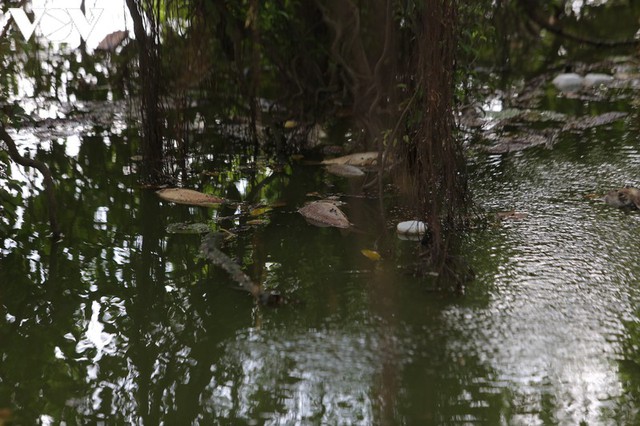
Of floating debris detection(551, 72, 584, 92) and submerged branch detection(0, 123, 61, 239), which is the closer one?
submerged branch detection(0, 123, 61, 239)

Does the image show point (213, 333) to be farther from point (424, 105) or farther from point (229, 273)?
point (424, 105)

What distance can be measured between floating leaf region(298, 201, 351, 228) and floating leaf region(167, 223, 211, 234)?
0.47m

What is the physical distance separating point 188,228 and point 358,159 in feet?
4.54

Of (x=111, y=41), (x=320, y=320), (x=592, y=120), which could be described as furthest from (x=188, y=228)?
(x=592, y=120)

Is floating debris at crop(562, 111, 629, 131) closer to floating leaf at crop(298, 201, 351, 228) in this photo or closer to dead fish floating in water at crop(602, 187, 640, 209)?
dead fish floating in water at crop(602, 187, 640, 209)

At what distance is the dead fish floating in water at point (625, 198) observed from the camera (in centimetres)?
340

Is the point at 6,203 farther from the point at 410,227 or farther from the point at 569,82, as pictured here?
the point at 569,82

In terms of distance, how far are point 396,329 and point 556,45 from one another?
683 cm

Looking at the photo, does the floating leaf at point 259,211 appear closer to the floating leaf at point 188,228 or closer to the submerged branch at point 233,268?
the floating leaf at point 188,228

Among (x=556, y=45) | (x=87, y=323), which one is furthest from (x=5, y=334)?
(x=556, y=45)

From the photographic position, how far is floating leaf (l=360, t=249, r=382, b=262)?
2.99 m

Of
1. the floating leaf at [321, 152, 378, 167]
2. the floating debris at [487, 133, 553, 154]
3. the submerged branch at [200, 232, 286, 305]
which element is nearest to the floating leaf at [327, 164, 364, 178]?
the floating leaf at [321, 152, 378, 167]

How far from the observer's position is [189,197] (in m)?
3.87

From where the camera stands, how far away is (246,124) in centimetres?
546
